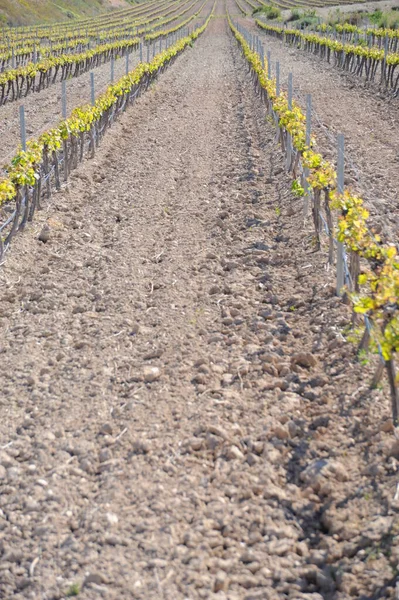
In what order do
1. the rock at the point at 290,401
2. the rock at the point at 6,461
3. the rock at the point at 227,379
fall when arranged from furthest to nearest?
the rock at the point at 227,379, the rock at the point at 290,401, the rock at the point at 6,461

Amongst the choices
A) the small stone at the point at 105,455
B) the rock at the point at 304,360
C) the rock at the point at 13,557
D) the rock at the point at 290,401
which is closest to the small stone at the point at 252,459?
the rock at the point at 290,401

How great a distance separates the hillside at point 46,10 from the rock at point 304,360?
6159cm

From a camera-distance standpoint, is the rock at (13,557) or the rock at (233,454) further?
the rock at (233,454)

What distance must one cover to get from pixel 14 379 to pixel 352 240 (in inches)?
119

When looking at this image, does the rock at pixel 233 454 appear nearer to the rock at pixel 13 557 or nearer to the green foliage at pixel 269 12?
the rock at pixel 13 557

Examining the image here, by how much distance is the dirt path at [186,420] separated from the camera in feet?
14.0

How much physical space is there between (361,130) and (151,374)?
11.1 metres

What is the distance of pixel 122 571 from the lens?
4176mm

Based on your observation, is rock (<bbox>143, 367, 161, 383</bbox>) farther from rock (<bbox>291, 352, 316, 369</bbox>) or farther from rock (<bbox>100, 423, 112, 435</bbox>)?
rock (<bbox>291, 352, 316, 369</bbox>)

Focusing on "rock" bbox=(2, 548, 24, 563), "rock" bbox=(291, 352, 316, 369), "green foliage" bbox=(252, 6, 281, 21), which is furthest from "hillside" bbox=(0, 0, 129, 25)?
"rock" bbox=(2, 548, 24, 563)

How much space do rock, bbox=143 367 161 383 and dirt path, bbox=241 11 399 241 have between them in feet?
7.29

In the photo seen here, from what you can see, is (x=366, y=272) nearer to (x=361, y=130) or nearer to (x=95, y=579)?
(x=95, y=579)

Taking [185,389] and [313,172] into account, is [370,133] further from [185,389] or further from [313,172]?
[185,389]

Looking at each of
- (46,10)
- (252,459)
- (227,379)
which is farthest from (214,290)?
(46,10)
